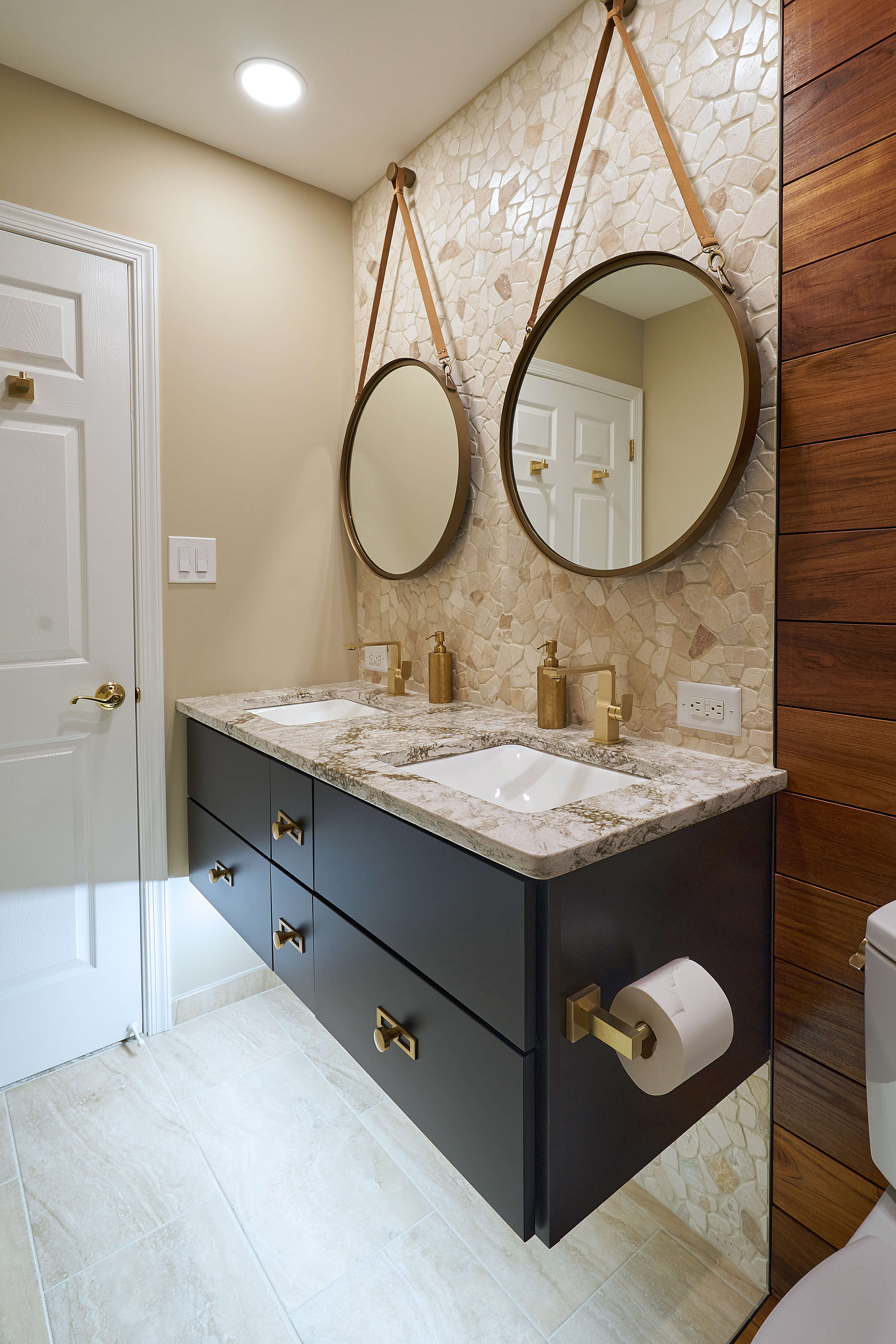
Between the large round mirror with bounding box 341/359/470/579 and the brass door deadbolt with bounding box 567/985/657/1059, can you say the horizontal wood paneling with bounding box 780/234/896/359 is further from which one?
the brass door deadbolt with bounding box 567/985/657/1059

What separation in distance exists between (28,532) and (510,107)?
4.99 feet

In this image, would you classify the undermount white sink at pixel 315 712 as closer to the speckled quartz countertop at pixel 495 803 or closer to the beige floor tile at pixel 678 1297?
the speckled quartz countertop at pixel 495 803

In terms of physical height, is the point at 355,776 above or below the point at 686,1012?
above

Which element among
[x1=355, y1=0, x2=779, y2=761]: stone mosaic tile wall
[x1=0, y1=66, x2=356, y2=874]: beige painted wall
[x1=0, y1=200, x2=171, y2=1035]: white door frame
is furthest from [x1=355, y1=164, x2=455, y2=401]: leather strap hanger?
[x1=0, y1=200, x2=171, y2=1035]: white door frame

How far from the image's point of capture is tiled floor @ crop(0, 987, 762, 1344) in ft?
3.84

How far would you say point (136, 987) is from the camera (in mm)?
1891

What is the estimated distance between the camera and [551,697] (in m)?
1.48

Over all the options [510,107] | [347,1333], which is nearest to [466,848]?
[347,1333]

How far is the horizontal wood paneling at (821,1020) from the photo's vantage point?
1.09m

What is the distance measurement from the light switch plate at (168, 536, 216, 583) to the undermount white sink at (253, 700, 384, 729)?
417mm

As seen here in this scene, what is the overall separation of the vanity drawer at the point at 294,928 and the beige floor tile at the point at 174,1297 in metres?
0.46

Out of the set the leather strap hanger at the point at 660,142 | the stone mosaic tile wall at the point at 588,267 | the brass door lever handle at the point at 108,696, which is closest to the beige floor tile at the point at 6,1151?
the brass door lever handle at the point at 108,696

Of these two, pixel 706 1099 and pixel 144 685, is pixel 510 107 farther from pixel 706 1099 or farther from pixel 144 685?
pixel 706 1099

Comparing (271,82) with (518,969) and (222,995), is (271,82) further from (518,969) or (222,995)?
(222,995)
